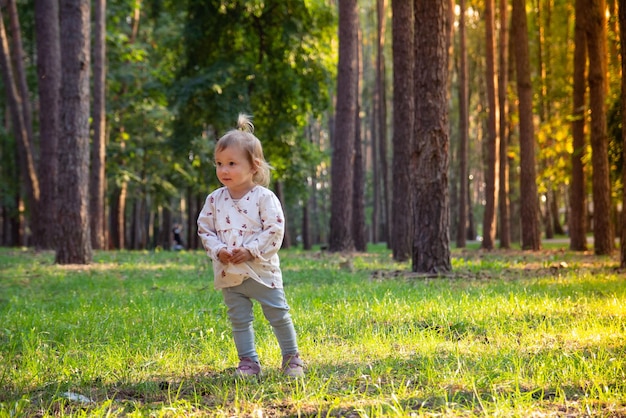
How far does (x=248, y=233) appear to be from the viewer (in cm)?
504

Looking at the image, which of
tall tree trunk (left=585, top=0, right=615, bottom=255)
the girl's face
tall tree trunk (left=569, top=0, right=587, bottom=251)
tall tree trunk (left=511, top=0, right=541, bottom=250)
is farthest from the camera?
tall tree trunk (left=511, top=0, right=541, bottom=250)

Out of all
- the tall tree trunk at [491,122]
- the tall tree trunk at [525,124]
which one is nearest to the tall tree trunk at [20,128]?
the tall tree trunk at [491,122]

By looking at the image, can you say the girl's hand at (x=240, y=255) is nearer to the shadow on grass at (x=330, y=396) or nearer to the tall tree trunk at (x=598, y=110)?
the shadow on grass at (x=330, y=396)

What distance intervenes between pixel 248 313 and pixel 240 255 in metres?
0.51

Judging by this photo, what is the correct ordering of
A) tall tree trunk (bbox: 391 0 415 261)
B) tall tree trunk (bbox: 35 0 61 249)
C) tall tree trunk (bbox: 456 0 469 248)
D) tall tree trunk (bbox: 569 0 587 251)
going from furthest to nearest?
tall tree trunk (bbox: 456 0 469 248) < tall tree trunk (bbox: 35 0 61 249) < tall tree trunk (bbox: 569 0 587 251) < tall tree trunk (bbox: 391 0 415 261)

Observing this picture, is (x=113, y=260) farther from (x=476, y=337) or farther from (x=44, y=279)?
(x=476, y=337)

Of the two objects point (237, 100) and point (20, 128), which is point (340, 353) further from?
point (20, 128)

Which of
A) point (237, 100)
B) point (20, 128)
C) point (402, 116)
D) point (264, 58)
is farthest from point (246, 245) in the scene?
point (264, 58)

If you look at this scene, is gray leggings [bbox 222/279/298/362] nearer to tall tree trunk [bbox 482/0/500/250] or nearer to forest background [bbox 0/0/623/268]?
forest background [bbox 0/0/623/268]

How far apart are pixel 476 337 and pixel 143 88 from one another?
82.2 feet

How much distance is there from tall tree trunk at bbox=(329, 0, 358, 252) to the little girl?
15.7 metres

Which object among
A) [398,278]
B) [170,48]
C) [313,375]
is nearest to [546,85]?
[170,48]

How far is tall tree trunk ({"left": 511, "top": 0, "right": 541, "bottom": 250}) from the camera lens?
22.0 meters

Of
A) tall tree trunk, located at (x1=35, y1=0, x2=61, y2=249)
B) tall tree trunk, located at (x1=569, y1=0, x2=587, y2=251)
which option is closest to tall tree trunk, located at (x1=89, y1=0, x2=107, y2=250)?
tall tree trunk, located at (x1=35, y1=0, x2=61, y2=249)
